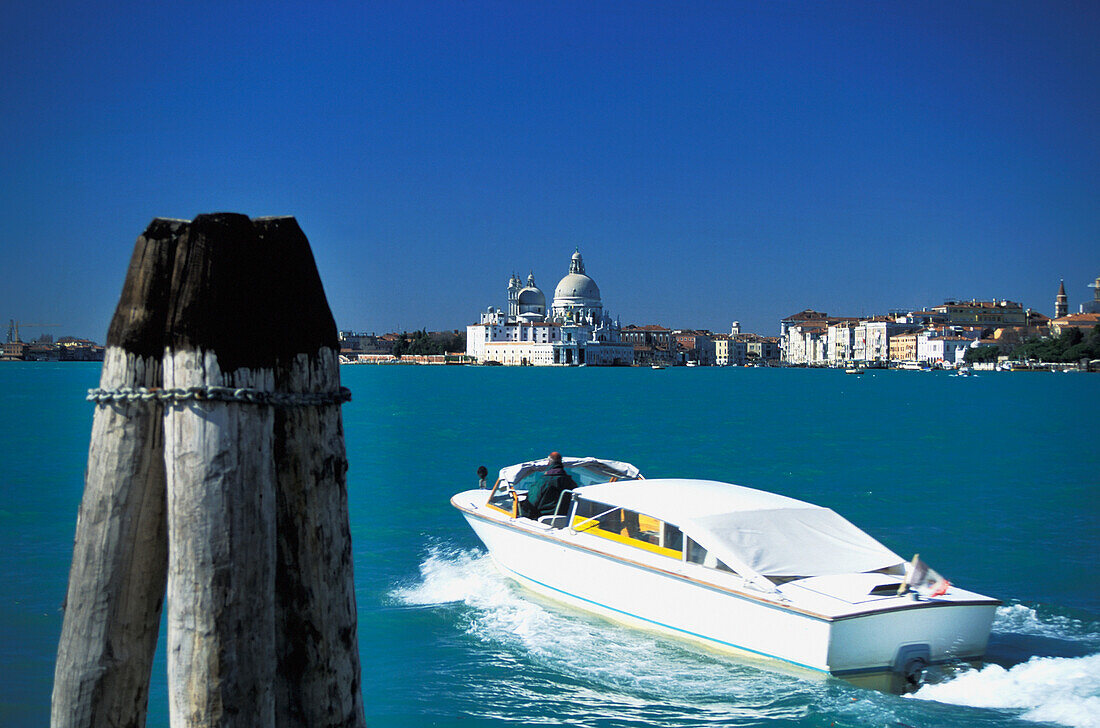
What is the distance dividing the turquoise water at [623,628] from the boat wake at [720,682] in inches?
0.7

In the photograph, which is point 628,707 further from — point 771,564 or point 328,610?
point 328,610

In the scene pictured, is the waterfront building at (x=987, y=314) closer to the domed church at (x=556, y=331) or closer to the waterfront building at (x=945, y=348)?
the waterfront building at (x=945, y=348)

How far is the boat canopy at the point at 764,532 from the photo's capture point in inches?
285

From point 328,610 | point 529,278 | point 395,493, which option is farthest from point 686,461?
point 529,278

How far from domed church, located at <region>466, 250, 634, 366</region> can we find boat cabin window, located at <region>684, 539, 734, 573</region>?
491ft

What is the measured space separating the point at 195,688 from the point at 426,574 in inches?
357

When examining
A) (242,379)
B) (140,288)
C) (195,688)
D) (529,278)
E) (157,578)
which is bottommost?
(195,688)

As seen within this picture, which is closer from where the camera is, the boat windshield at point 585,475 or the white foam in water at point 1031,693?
the white foam in water at point 1031,693

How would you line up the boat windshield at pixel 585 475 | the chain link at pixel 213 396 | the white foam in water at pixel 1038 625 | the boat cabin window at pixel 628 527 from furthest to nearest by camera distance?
the boat windshield at pixel 585 475
the white foam in water at pixel 1038 625
the boat cabin window at pixel 628 527
the chain link at pixel 213 396

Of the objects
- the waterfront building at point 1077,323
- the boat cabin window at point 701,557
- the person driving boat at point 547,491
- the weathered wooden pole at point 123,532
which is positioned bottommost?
the boat cabin window at point 701,557

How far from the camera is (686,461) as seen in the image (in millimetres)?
25234

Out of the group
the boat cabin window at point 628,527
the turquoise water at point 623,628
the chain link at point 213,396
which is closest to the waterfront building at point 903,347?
the turquoise water at point 623,628

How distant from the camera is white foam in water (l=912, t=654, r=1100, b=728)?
635cm

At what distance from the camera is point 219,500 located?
2314 millimetres
